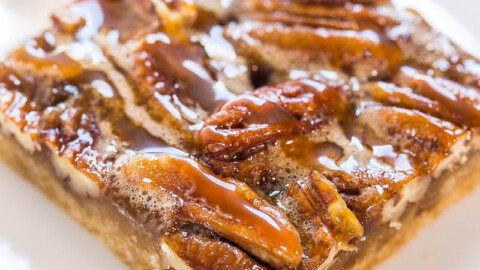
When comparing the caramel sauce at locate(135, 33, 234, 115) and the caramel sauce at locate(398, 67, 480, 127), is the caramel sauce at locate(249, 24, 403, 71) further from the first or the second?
the caramel sauce at locate(135, 33, 234, 115)

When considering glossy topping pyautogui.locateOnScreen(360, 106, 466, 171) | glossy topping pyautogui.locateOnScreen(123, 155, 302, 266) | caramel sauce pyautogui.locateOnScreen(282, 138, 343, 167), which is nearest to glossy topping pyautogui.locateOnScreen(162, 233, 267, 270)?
glossy topping pyautogui.locateOnScreen(123, 155, 302, 266)

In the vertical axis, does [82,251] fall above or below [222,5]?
below

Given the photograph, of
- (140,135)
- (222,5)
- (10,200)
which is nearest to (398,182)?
(140,135)

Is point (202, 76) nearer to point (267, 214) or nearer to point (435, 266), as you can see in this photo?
point (267, 214)

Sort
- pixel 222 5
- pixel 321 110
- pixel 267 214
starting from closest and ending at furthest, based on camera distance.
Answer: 1. pixel 267 214
2. pixel 321 110
3. pixel 222 5

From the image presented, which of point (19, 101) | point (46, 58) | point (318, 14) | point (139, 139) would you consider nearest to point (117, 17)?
point (46, 58)

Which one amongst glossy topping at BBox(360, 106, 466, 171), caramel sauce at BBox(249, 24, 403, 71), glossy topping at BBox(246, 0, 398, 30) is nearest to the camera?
glossy topping at BBox(360, 106, 466, 171)

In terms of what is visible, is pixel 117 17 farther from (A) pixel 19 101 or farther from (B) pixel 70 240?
(B) pixel 70 240
